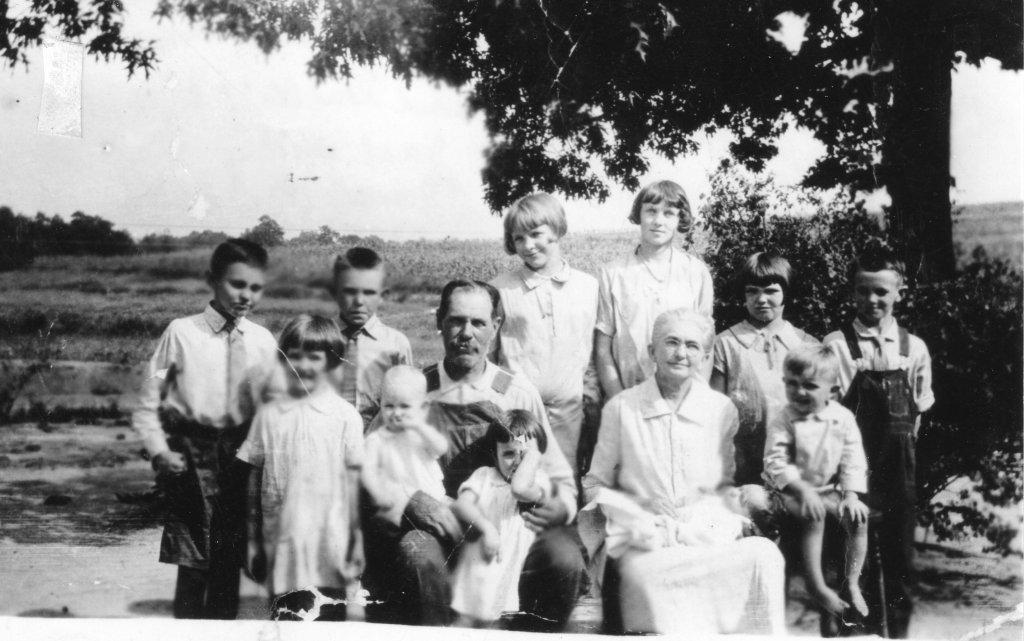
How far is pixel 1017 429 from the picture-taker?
13.6 feet

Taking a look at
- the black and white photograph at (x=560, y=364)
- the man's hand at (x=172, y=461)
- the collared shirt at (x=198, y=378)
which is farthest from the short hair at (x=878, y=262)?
the man's hand at (x=172, y=461)

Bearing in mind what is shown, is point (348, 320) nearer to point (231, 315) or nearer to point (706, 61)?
point (231, 315)

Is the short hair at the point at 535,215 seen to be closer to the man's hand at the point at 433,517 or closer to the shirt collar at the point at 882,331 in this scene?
the man's hand at the point at 433,517

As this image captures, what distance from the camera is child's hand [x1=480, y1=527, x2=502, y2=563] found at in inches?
136

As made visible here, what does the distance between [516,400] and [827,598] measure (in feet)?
4.61

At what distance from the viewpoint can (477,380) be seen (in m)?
3.59

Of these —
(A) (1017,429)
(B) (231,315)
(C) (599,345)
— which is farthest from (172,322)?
(A) (1017,429)

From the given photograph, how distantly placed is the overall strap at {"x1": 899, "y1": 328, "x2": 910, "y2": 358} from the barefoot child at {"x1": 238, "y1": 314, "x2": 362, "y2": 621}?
85.6 inches

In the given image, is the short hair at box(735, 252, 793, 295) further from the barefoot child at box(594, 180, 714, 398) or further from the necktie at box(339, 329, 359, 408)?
the necktie at box(339, 329, 359, 408)

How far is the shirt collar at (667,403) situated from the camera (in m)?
3.55

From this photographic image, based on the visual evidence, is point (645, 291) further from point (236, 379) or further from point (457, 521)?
point (236, 379)

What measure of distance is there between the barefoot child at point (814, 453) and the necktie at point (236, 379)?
6.48 feet

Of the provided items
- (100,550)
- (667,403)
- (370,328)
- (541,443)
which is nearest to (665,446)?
(667,403)

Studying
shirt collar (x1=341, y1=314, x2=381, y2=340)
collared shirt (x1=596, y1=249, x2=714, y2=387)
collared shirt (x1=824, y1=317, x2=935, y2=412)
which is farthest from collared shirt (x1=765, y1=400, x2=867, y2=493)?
shirt collar (x1=341, y1=314, x2=381, y2=340)
